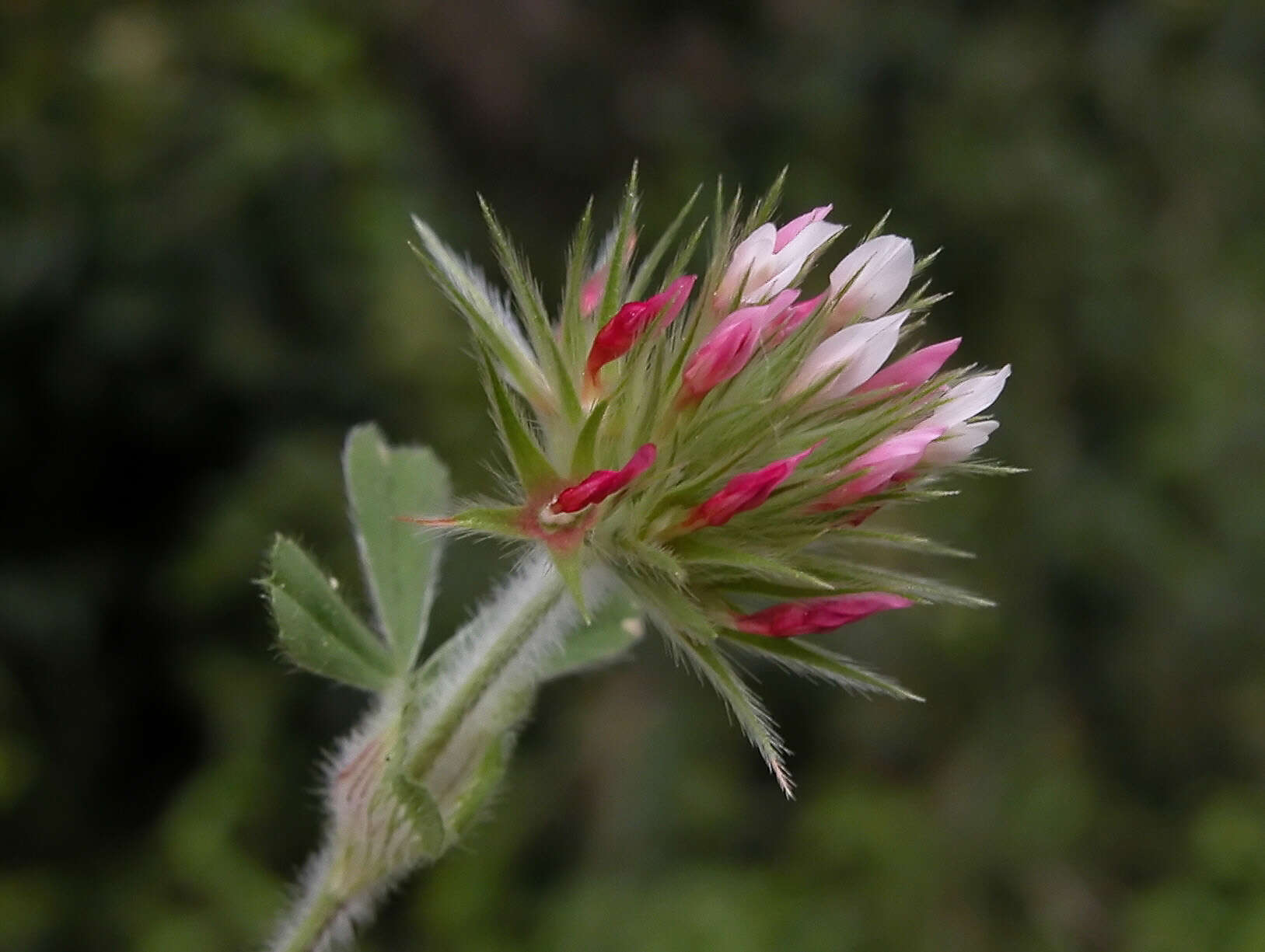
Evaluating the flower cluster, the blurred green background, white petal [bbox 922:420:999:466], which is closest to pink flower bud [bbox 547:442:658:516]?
the flower cluster

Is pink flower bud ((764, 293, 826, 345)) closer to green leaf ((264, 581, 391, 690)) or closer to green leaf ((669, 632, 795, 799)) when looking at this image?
green leaf ((669, 632, 795, 799))

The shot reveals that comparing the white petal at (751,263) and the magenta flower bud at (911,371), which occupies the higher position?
the white petal at (751,263)

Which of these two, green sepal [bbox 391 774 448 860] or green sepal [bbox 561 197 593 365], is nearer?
green sepal [bbox 391 774 448 860]

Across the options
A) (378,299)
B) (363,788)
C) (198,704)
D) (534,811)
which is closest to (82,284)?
(378,299)

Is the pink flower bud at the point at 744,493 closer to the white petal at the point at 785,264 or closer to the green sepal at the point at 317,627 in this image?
the white petal at the point at 785,264

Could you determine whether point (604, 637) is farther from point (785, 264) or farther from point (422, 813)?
point (785, 264)

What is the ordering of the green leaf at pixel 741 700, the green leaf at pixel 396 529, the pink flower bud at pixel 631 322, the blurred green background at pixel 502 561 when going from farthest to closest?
1. the blurred green background at pixel 502 561
2. the green leaf at pixel 396 529
3. the pink flower bud at pixel 631 322
4. the green leaf at pixel 741 700

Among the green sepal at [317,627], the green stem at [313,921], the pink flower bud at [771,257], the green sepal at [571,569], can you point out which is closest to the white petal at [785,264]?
the pink flower bud at [771,257]
